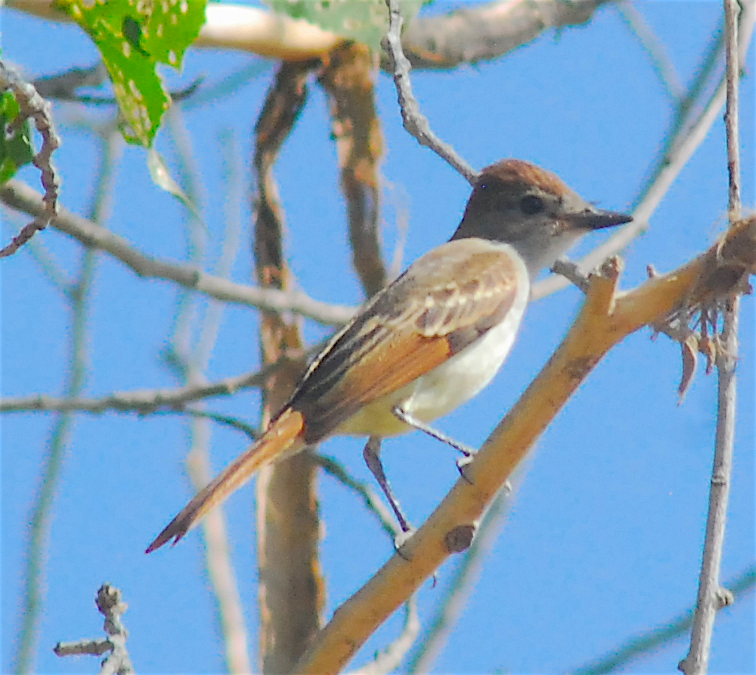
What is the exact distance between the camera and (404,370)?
4117 millimetres

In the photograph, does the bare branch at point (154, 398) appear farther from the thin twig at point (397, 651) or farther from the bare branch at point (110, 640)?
the bare branch at point (110, 640)

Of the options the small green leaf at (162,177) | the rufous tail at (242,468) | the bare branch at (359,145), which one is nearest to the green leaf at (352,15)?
the bare branch at (359,145)

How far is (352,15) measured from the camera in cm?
425

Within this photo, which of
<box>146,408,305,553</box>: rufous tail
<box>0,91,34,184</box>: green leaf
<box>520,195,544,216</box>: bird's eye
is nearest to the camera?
<box>0,91,34,184</box>: green leaf

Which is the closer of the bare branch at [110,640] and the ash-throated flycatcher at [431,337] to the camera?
the bare branch at [110,640]

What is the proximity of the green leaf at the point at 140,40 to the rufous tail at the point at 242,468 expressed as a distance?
46.2 inches

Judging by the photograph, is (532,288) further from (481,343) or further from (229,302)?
(229,302)

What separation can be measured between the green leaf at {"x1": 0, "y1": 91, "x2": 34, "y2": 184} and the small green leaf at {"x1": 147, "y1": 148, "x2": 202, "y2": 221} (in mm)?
228

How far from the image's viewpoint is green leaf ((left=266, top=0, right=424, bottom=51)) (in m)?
4.12

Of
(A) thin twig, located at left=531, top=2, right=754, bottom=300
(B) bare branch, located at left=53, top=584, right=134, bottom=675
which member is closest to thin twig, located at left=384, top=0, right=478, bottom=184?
(A) thin twig, located at left=531, top=2, right=754, bottom=300

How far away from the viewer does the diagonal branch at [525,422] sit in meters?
2.43

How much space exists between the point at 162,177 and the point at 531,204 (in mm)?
2814

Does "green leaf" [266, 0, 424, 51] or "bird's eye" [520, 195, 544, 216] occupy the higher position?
"green leaf" [266, 0, 424, 51]

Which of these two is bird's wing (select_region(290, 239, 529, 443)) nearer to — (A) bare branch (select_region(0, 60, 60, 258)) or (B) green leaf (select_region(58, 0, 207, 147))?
(A) bare branch (select_region(0, 60, 60, 258))
